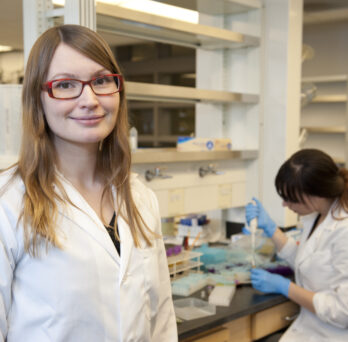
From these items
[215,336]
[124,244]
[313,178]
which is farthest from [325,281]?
[124,244]

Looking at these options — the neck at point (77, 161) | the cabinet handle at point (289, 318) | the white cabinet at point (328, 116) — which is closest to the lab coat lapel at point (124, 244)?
the neck at point (77, 161)

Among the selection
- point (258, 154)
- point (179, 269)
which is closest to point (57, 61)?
point (179, 269)

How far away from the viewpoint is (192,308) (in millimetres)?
2133

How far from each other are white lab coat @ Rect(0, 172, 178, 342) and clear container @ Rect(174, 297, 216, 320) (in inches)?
26.9

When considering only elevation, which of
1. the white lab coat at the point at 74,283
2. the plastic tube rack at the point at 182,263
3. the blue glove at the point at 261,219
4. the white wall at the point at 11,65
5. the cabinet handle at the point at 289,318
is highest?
the white wall at the point at 11,65

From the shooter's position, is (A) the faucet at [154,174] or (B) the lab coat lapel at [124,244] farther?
(A) the faucet at [154,174]

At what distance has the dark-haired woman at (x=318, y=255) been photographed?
7.33 ft

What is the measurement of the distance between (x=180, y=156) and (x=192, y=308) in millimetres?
912

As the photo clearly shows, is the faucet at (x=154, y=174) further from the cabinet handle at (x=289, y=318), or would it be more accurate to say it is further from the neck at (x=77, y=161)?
the neck at (x=77, y=161)

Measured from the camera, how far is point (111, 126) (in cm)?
135

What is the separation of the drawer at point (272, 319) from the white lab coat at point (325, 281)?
71 mm

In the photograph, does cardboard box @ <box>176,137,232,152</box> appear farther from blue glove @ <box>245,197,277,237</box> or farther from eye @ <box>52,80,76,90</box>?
eye @ <box>52,80,76,90</box>

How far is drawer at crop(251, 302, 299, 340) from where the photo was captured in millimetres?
2332

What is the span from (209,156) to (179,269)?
75cm
